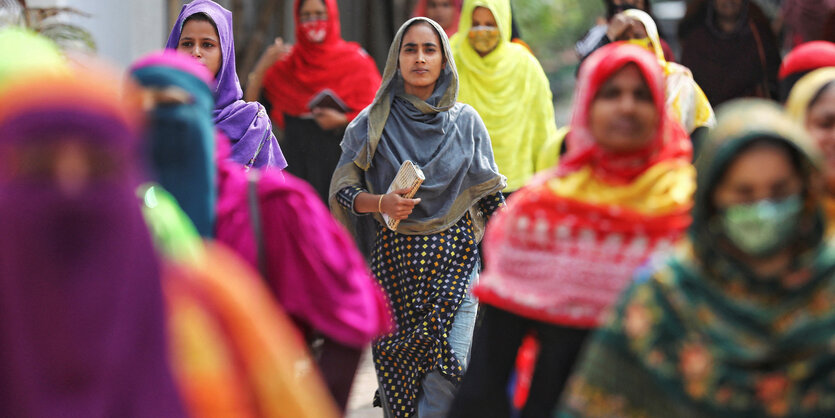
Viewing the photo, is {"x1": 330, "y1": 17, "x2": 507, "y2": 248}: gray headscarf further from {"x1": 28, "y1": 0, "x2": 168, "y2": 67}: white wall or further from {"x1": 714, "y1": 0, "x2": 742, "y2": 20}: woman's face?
{"x1": 28, "y1": 0, "x2": 168, "y2": 67}: white wall

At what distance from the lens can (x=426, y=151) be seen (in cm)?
579

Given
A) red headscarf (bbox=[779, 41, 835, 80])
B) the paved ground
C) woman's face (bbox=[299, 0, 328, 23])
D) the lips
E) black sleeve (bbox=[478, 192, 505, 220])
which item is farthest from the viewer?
woman's face (bbox=[299, 0, 328, 23])

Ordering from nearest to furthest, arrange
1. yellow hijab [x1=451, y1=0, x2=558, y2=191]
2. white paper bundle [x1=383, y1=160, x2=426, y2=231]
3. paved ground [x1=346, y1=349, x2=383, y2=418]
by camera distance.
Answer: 1. white paper bundle [x1=383, y1=160, x2=426, y2=231]
2. paved ground [x1=346, y1=349, x2=383, y2=418]
3. yellow hijab [x1=451, y1=0, x2=558, y2=191]

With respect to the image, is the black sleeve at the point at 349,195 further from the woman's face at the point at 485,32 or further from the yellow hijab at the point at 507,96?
the woman's face at the point at 485,32

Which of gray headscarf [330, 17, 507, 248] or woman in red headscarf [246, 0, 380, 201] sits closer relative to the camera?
gray headscarf [330, 17, 507, 248]

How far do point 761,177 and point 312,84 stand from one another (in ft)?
19.5

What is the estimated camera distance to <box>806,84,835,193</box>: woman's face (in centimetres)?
392

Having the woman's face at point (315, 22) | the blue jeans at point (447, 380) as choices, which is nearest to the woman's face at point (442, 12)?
the woman's face at point (315, 22)

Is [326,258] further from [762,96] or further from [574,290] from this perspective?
[762,96]

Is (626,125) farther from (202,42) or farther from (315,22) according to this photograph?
(315,22)

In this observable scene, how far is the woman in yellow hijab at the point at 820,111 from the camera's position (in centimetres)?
391

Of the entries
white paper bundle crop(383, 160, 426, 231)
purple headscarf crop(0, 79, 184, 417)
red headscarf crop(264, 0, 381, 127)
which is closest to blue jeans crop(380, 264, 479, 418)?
white paper bundle crop(383, 160, 426, 231)

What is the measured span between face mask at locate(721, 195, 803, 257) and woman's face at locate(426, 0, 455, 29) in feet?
20.5

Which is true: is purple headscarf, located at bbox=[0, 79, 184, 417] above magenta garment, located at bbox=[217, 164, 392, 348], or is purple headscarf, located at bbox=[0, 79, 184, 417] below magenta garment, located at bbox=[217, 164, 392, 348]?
above
